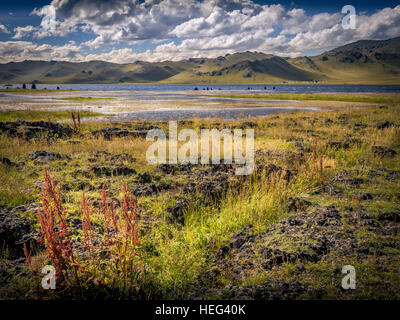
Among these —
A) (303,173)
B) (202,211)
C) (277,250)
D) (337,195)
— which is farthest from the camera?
(303,173)

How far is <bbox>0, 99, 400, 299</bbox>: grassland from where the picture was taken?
3.86 meters

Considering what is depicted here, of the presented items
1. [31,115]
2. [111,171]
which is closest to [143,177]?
[111,171]

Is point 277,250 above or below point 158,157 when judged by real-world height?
below

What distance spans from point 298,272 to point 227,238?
1.88 metres

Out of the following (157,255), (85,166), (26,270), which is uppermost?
(85,166)

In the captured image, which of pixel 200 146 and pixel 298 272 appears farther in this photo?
pixel 200 146

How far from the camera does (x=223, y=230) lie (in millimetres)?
6148

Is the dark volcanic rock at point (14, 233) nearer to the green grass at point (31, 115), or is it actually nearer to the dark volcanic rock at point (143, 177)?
the dark volcanic rock at point (143, 177)

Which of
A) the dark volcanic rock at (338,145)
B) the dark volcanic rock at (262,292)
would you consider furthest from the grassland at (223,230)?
the dark volcanic rock at (338,145)

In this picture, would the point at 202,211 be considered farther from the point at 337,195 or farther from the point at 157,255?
the point at 337,195

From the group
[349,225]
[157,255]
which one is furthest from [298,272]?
[157,255]

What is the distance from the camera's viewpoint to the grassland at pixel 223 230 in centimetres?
386

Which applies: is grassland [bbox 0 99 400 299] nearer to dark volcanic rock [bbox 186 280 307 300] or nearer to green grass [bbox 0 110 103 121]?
dark volcanic rock [bbox 186 280 307 300]

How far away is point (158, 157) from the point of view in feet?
40.2
